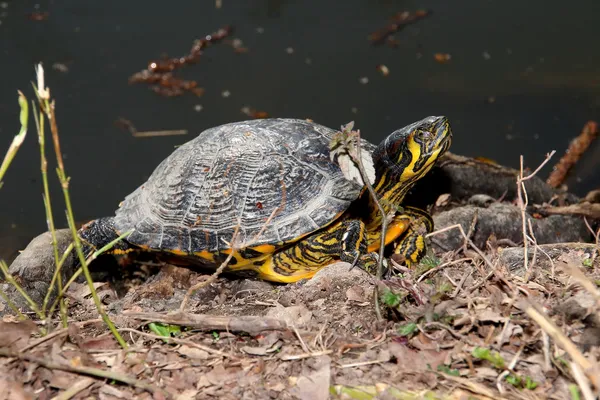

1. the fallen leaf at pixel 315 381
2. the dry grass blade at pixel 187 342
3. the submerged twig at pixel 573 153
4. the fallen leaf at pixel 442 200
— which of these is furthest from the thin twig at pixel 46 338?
the submerged twig at pixel 573 153

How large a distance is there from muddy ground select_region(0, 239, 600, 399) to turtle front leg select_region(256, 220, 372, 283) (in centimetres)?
66

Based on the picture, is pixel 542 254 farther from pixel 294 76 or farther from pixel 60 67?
pixel 60 67

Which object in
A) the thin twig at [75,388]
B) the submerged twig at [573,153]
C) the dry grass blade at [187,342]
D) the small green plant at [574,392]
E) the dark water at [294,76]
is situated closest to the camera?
the small green plant at [574,392]

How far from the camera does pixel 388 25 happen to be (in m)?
7.98

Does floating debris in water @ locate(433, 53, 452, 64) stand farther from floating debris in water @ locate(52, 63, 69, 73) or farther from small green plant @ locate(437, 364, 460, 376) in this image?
small green plant @ locate(437, 364, 460, 376)

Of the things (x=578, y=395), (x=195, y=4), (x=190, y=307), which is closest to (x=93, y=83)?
(x=195, y=4)

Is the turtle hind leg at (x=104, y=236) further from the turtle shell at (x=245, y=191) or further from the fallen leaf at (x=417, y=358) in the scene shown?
the fallen leaf at (x=417, y=358)

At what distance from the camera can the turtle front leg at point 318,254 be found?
3551 millimetres

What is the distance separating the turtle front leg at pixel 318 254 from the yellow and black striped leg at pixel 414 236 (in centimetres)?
45

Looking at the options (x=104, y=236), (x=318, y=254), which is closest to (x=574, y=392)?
(x=318, y=254)

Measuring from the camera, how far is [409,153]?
3.75 meters

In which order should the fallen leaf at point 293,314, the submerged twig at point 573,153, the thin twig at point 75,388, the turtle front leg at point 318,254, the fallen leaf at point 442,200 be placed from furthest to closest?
the submerged twig at point 573,153 → the fallen leaf at point 442,200 → the turtle front leg at point 318,254 → the fallen leaf at point 293,314 → the thin twig at point 75,388

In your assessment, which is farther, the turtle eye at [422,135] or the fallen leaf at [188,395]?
the turtle eye at [422,135]

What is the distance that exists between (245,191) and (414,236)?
139 centimetres
